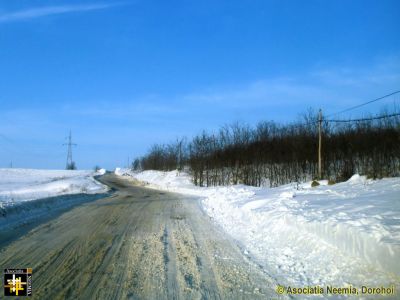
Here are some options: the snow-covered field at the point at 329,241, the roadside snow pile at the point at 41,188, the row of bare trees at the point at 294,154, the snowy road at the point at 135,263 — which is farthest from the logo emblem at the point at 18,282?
the row of bare trees at the point at 294,154

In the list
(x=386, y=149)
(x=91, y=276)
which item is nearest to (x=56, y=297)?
(x=91, y=276)

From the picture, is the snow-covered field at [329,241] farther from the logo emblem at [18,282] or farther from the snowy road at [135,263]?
the logo emblem at [18,282]

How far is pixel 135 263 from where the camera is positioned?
25.7ft

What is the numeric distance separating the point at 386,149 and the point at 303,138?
10.9 meters

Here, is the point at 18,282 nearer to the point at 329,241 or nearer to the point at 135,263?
the point at 135,263

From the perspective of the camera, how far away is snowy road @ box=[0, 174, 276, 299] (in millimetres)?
6031

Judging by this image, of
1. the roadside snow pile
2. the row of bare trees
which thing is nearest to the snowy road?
the roadside snow pile

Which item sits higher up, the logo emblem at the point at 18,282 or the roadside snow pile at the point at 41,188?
the roadside snow pile at the point at 41,188

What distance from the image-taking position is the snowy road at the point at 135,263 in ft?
19.8

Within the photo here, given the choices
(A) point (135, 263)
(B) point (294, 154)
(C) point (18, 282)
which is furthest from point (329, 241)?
(B) point (294, 154)

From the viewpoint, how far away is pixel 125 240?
34.2ft

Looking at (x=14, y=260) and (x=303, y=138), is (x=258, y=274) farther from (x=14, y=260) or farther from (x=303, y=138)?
(x=303, y=138)

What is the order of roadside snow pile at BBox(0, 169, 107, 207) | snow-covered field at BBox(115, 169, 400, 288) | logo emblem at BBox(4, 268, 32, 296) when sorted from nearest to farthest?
logo emblem at BBox(4, 268, 32, 296), snow-covered field at BBox(115, 169, 400, 288), roadside snow pile at BBox(0, 169, 107, 207)

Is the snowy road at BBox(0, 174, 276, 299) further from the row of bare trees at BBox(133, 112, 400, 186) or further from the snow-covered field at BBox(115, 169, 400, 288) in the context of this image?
the row of bare trees at BBox(133, 112, 400, 186)
